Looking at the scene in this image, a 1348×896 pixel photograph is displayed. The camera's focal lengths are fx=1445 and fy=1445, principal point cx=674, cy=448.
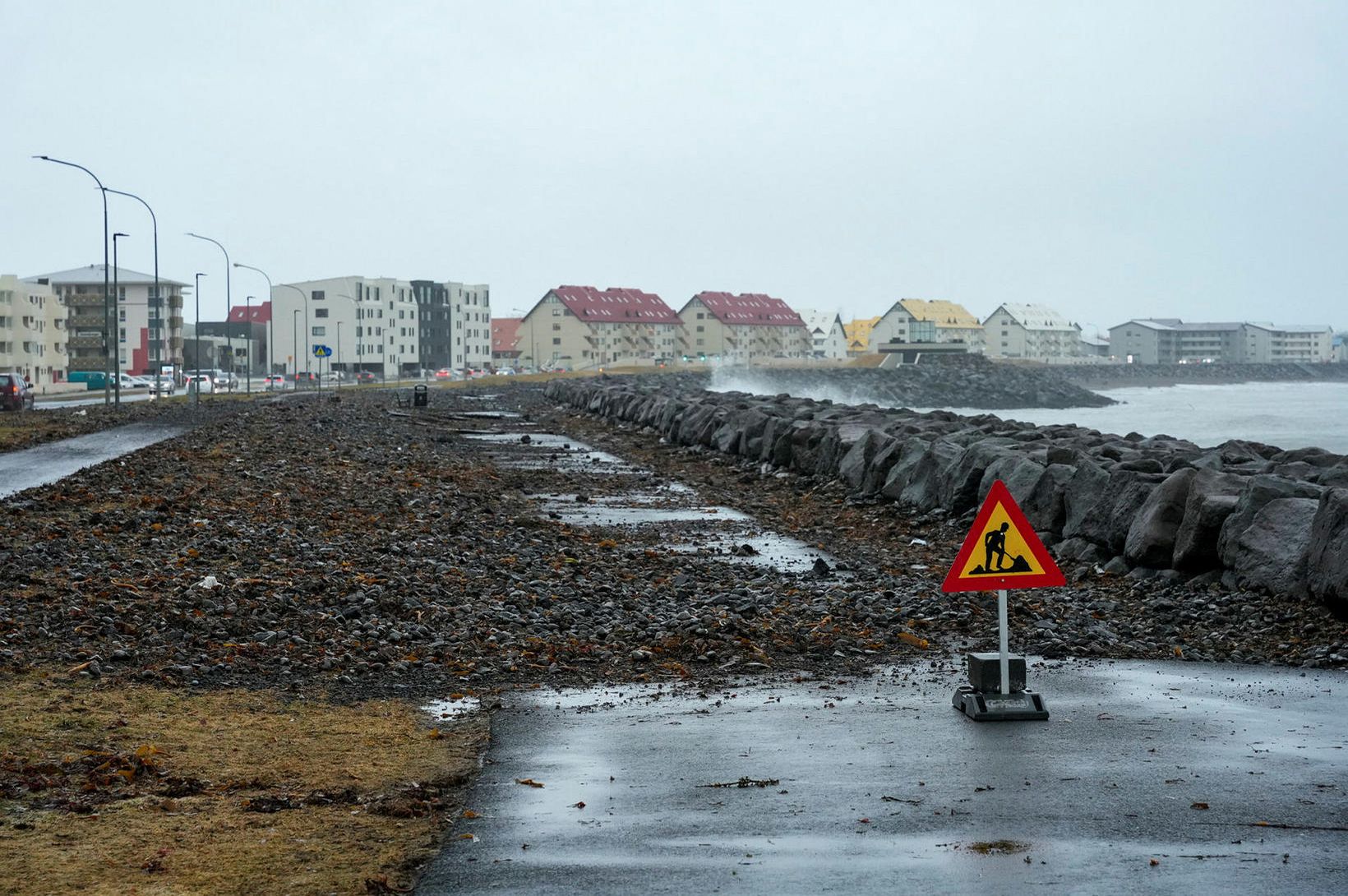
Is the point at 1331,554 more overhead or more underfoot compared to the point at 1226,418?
more overhead

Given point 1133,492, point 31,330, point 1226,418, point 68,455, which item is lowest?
point 1226,418

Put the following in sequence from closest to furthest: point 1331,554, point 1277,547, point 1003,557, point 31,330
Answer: point 1003,557
point 1331,554
point 1277,547
point 31,330

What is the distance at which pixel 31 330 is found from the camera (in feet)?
408

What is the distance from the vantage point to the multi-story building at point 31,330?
120688 mm

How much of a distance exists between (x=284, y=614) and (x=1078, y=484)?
8.83 m

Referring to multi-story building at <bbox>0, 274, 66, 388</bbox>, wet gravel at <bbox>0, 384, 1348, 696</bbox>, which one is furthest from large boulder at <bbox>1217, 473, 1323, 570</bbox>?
multi-story building at <bbox>0, 274, 66, 388</bbox>

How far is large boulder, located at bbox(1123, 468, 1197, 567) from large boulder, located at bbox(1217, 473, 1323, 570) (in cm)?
68

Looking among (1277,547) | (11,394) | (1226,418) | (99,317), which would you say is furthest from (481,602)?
(99,317)

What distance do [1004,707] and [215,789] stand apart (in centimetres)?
419

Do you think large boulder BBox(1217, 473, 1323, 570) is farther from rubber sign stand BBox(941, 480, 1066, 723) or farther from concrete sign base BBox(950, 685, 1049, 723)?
concrete sign base BBox(950, 685, 1049, 723)

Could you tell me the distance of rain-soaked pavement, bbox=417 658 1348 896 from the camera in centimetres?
539

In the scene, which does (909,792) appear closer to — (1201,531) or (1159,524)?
(1201,531)

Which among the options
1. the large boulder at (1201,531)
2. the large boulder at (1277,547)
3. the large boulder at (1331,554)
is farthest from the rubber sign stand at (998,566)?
the large boulder at (1201,531)

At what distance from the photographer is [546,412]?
5756cm
